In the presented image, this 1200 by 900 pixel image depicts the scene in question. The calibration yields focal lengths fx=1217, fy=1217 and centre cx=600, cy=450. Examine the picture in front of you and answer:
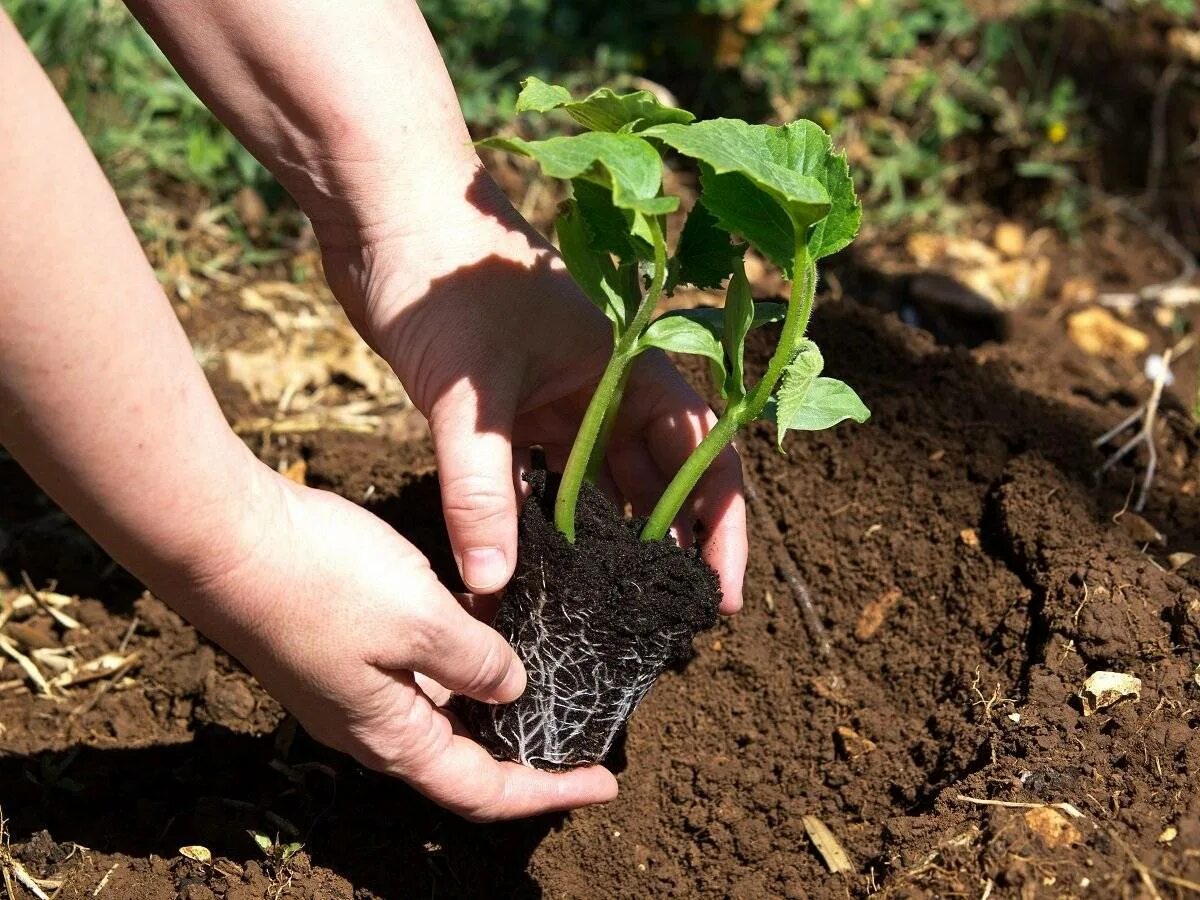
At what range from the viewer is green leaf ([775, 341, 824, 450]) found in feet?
4.92

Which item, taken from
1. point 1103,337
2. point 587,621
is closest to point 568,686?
point 587,621

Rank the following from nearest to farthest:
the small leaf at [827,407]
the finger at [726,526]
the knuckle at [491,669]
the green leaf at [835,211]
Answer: the green leaf at [835,211]
the small leaf at [827,407]
the knuckle at [491,669]
the finger at [726,526]

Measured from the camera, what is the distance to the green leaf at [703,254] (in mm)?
1655

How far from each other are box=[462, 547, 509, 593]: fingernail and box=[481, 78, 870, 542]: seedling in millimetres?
103

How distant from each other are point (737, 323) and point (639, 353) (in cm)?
13

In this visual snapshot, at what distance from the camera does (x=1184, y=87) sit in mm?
4023

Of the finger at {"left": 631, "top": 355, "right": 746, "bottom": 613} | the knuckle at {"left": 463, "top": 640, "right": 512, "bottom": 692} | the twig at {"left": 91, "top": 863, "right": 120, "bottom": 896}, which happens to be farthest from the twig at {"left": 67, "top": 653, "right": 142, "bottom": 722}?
the finger at {"left": 631, "top": 355, "right": 746, "bottom": 613}

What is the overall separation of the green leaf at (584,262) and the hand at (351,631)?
1.40ft

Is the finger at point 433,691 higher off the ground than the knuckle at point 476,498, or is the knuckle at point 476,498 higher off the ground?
the knuckle at point 476,498

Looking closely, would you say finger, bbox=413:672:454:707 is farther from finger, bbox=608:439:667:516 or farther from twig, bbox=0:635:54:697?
twig, bbox=0:635:54:697

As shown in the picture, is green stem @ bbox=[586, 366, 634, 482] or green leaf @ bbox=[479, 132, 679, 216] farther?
green stem @ bbox=[586, 366, 634, 482]

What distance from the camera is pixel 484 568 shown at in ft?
5.57

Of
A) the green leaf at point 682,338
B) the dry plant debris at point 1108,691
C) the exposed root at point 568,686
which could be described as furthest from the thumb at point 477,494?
the dry plant debris at point 1108,691

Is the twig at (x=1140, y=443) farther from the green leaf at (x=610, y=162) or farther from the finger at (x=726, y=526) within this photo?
the green leaf at (x=610, y=162)
